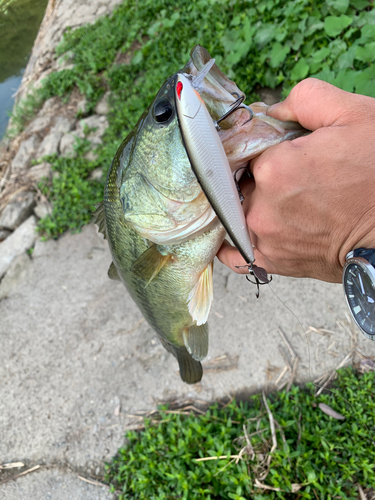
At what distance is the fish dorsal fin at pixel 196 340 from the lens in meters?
1.92

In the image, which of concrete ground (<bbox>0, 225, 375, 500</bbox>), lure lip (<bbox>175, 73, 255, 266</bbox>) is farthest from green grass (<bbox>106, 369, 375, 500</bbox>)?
lure lip (<bbox>175, 73, 255, 266</bbox>)

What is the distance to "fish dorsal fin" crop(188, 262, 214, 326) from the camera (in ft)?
5.36

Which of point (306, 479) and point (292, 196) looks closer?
point (292, 196)

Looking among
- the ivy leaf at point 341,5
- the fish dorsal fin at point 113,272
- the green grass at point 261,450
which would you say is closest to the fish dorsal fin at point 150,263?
the fish dorsal fin at point 113,272

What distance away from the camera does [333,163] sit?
970 mm

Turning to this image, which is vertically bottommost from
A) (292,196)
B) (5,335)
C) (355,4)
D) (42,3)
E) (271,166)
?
(5,335)

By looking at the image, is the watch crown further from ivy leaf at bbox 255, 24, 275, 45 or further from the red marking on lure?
ivy leaf at bbox 255, 24, 275, 45

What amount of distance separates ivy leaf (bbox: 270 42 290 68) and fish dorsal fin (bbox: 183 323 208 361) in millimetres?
2312

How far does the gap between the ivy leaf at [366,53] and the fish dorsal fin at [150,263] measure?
1993 millimetres

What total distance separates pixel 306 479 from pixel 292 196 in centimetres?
163

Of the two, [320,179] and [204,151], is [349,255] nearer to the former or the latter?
[320,179]

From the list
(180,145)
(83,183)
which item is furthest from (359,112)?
(83,183)

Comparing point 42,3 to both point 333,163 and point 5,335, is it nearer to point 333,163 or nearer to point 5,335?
point 5,335

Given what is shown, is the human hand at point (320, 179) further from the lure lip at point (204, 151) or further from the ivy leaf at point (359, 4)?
the ivy leaf at point (359, 4)
